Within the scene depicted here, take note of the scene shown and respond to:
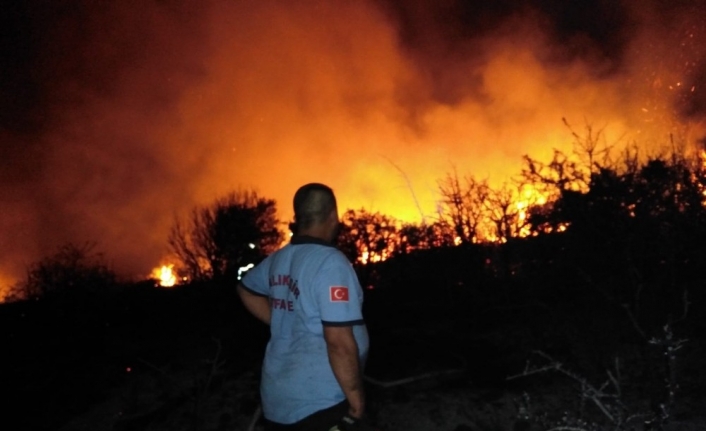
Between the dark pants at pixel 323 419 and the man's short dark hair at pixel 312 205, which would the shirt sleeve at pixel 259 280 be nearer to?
the man's short dark hair at pixel 312 205

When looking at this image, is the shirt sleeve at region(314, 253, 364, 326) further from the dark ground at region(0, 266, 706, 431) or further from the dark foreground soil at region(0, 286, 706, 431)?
the dark ground at region(0, 266, 706, 431)

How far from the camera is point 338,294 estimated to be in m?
2.16

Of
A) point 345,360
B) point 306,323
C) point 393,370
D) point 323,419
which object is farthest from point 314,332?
point 393,370

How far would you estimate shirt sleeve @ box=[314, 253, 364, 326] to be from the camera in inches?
84.5

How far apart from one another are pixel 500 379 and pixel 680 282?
158 inches

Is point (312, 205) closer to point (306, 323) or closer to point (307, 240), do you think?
point (307, 240)

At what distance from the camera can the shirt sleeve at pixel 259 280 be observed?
273cm

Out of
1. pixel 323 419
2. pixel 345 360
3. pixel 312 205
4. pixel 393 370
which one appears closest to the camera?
pixel 345 360

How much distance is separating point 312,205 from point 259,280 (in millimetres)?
577

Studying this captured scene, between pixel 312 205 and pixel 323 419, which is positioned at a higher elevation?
pixel 312 205

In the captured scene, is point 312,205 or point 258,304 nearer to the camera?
point 312,205

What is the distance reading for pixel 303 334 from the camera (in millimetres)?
2324

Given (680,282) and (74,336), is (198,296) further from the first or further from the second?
(680,282)

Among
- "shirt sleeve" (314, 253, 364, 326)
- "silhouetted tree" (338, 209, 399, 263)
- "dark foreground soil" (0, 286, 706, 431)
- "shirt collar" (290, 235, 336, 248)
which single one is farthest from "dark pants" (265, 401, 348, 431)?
"silhouetted tree" (338, 209, 399, 263)
